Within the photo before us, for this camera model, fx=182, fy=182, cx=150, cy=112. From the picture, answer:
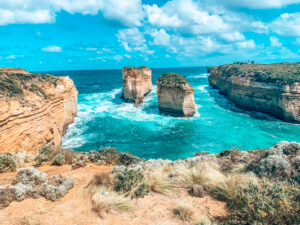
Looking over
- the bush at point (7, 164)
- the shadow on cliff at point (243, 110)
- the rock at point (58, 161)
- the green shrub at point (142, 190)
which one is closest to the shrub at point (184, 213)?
the green shrub at point (142, 190)

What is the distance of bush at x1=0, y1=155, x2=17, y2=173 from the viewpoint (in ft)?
25.4

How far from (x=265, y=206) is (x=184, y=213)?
5.88 feet

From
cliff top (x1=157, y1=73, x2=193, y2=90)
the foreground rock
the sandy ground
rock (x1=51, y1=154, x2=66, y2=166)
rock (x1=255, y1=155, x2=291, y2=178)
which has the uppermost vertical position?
cliff top (x1=157, y1=73, x2=193, y2=90)

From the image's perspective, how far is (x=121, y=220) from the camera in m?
4.48

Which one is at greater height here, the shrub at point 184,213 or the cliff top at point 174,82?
the cliff top at point 174,82

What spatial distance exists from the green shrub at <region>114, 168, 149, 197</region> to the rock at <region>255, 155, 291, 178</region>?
399 centimetres

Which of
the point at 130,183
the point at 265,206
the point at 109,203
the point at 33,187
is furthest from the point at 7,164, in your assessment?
the point at 265,206

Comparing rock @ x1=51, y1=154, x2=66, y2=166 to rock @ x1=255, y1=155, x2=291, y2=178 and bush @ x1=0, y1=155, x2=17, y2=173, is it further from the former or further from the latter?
A: rock @ x1=255, y1=155, x2=291, y2=178

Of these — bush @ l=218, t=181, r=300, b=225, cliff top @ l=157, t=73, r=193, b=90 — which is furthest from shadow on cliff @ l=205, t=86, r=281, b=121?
bush @ l=218, t=181, r=300, b=225

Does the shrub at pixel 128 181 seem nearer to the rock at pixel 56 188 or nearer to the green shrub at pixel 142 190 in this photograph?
the green shrub at pixel 142 190

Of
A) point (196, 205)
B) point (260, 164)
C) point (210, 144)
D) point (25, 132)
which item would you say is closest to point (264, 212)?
point (196, 205)

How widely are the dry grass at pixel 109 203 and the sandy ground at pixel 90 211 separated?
0.34 feet

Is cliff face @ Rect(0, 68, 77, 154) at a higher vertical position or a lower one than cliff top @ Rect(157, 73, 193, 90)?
lower

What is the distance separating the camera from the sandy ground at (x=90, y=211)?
4395 millimetres
